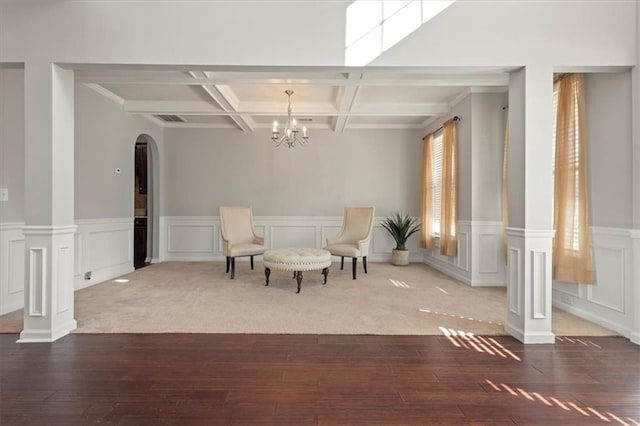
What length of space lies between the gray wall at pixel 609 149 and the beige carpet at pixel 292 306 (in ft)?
3.51

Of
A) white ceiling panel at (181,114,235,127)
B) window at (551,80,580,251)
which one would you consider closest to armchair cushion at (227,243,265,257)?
white ceiling panel at (181,114,235,127)

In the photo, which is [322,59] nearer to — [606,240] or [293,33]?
[293,33]

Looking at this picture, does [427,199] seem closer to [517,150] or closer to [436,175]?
[436,175]

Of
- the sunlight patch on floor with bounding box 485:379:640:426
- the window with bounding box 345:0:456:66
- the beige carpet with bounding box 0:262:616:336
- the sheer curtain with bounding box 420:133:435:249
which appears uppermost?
the window with bounding box 345:0:456:66

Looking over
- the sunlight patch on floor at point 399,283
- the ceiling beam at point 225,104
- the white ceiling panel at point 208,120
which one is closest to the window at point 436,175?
the sunlight patch on floor at point 399,283

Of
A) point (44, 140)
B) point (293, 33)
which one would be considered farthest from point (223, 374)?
point (293, 33)

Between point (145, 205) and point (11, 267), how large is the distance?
3.98m

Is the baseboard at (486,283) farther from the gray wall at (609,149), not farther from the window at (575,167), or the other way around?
the gray wall at (609,149)

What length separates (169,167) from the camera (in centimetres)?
637

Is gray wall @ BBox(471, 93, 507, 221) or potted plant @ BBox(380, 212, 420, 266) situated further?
potted plant @ BBox(380, 212, 420, 266)

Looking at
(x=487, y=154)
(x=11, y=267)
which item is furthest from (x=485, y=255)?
(x=11, y=267)

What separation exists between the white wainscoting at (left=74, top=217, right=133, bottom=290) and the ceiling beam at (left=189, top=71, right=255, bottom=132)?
8.00ft

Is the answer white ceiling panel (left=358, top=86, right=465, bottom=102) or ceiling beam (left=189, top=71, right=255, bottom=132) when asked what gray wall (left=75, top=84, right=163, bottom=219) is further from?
white ceiling panel (left=358, top=86, right=465, bottom=102)

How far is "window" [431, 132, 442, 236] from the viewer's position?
5.70 m
